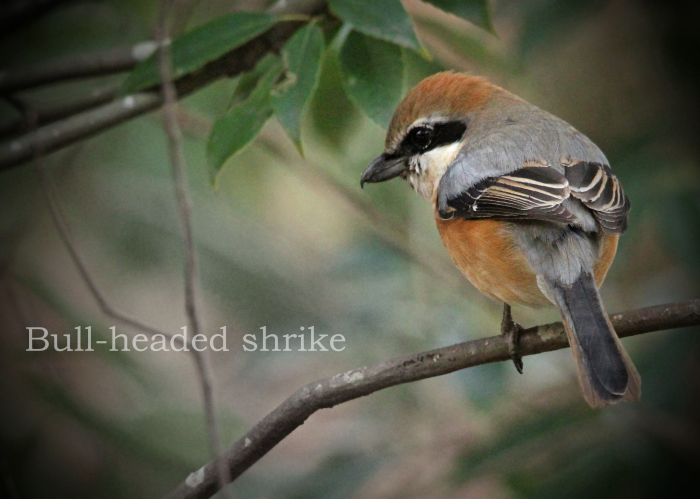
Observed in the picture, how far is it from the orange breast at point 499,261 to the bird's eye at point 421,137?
496mm

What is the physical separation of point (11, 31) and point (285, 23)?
4.20 ft

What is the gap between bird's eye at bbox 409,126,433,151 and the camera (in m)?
3.00

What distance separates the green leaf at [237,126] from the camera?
2.42 metres

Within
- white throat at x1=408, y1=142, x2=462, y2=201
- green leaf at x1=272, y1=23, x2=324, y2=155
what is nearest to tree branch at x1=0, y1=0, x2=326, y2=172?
green leaf at x1=272, y1=23, x2=324, y2=155

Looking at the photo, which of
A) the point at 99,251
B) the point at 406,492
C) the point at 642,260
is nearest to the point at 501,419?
the point at 406,492

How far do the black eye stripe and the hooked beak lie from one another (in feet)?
0.14

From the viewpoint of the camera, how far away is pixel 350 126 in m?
3.11

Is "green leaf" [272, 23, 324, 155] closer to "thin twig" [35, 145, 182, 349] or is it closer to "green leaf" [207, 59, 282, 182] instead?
"green leaf" [207, 59, 282, 182]

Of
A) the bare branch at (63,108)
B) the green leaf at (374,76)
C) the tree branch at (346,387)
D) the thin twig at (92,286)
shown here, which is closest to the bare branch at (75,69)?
the bare branch at (63,108)

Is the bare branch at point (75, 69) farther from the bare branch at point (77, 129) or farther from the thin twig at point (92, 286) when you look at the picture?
the thin twig at point (92, 286)

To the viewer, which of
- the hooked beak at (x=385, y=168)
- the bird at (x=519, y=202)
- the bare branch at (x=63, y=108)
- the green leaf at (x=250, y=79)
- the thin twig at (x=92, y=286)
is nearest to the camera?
the thin twig at (x=92, y=286)

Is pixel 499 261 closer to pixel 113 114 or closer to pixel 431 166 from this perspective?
pixel 431 166

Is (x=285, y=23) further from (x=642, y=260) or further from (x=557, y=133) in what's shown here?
(x=642, y=260)

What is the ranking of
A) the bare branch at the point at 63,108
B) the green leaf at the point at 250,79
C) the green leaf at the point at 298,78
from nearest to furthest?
the green leaf at the point at 298,78
the green leaf at the point at 250,79
the bare branch at the point at 63,108
